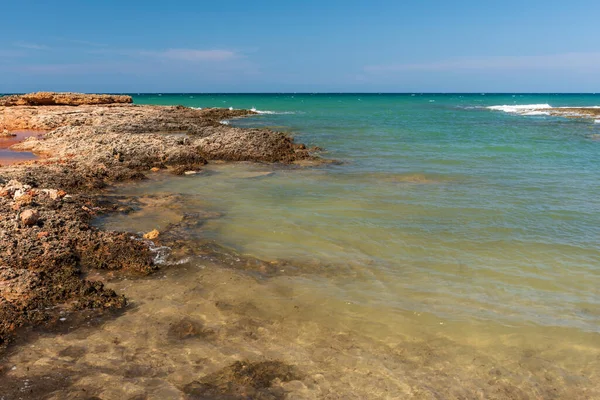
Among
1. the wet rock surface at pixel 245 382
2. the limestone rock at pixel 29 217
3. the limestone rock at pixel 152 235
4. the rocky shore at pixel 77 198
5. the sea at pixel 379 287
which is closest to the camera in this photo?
the wet rock surface at pixel 245 382

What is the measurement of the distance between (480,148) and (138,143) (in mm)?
18331

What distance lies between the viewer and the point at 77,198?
459 inches

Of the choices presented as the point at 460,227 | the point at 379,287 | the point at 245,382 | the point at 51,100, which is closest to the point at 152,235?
the point at 379,287

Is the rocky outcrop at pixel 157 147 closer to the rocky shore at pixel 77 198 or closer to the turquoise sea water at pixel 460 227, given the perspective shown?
the rocky shore at pixel 77 198

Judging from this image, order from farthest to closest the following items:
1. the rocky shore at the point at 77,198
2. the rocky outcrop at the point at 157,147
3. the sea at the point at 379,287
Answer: the rocky outcrop at the point at 157,147 → the rocky shore at the point at 77,198 → the sea at the point at 379,287

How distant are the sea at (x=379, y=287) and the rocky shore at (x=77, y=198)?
68 centimetres

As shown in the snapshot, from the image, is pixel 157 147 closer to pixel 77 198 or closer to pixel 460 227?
pixel 77 198

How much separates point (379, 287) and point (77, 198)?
856 cm

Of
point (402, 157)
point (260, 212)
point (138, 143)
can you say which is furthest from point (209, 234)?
point (402, 157)

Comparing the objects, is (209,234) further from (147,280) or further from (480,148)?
(480,148)

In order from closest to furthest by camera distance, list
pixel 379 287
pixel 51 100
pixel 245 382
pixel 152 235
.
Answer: pixel 245 382 → pixel 379 287 → pixel 152 235 → pixel 51 100

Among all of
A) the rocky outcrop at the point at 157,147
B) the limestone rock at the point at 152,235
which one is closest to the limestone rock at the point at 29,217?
the limestone rock at the point at 152,235

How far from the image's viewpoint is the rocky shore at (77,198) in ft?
22.0

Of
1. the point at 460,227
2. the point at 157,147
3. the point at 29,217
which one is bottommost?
the point at 460,227
